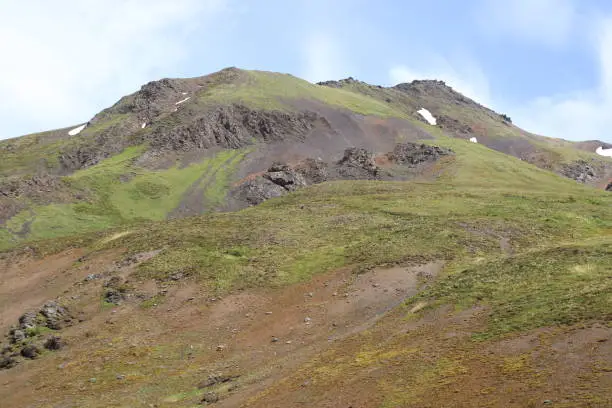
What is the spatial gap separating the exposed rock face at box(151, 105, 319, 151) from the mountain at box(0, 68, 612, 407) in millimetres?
658

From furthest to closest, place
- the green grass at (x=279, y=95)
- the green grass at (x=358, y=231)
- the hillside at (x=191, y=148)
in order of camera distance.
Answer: the green grass at (x=279, y=95), the hillside at (x=191, y=148), the green grass at (x=358, y=231)

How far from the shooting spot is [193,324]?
4906cm

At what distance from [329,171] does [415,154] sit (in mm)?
21428

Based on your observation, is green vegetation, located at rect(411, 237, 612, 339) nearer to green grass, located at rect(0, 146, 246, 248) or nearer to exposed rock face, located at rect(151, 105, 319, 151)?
green grass, located at rect(0, 146, 246, 248)

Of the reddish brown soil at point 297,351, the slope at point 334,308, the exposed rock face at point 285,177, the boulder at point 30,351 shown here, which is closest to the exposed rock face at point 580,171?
the slope at point 334,308

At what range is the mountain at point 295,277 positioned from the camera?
30656 mm

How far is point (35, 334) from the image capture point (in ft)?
161

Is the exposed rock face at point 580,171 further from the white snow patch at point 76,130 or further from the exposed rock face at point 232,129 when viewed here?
the white snow patch at point 76,130

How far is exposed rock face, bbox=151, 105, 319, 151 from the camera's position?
129000 millimetres

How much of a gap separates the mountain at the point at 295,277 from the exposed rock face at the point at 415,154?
439 mm

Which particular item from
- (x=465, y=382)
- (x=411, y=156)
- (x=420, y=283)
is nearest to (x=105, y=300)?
(x=420, y=283)

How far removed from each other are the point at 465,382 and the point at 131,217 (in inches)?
3115

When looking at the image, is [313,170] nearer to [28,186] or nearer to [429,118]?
[28,186]

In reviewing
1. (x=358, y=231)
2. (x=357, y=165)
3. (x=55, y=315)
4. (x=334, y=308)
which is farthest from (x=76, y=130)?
(x=334, y=308)
